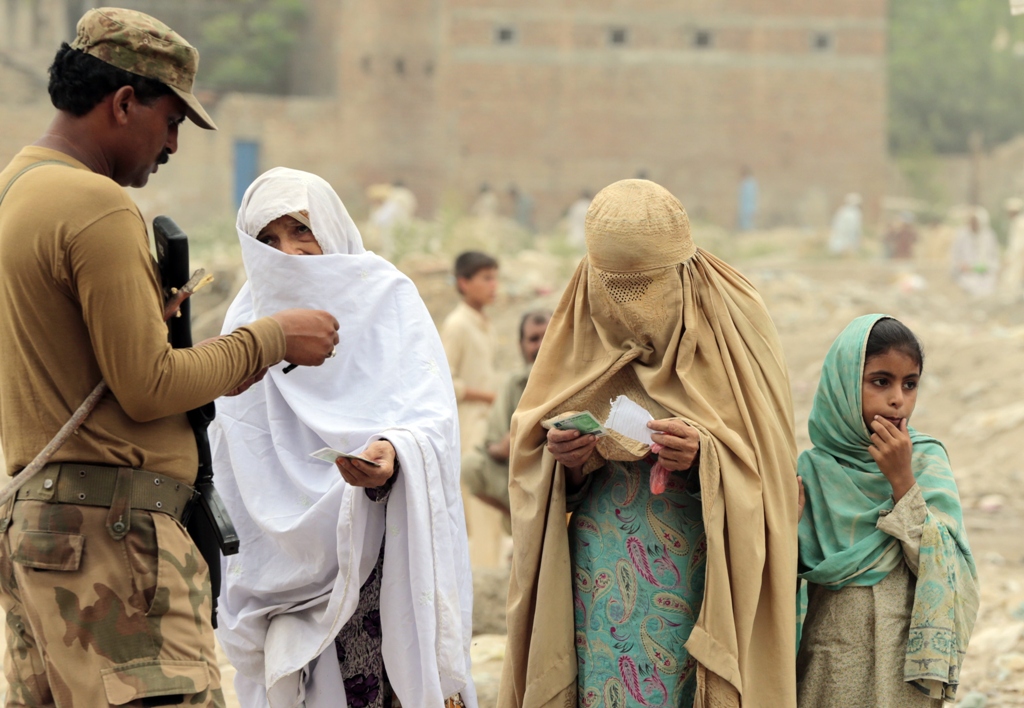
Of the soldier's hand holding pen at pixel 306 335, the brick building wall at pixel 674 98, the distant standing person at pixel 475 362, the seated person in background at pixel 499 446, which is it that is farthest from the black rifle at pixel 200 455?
the brick building wall at pixel 674 98

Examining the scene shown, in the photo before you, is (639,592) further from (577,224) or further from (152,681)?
(577,224)

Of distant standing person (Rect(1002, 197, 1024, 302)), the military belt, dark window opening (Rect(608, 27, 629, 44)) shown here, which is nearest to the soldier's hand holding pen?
the military belt

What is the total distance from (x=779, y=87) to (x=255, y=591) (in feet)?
92.9

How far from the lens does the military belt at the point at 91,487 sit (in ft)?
7.44

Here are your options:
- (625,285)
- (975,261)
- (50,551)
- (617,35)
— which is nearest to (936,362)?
(975,261)

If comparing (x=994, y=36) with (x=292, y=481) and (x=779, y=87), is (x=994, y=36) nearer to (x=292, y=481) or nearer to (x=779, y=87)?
(x=779, y=87)

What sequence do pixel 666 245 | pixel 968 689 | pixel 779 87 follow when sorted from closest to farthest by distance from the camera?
pixel 666 245 → pixel 968 689 → pixel 779 87

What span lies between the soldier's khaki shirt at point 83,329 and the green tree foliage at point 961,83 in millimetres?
40700

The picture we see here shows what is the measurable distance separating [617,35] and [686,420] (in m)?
27.5

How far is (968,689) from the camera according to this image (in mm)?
4508

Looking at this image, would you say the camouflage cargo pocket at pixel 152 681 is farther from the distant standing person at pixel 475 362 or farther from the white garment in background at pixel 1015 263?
the white garment in background at pixel 1015 263

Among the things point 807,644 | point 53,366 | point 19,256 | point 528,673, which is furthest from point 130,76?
point 807,644

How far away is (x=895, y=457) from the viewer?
2.79 metres

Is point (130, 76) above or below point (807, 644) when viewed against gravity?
above
